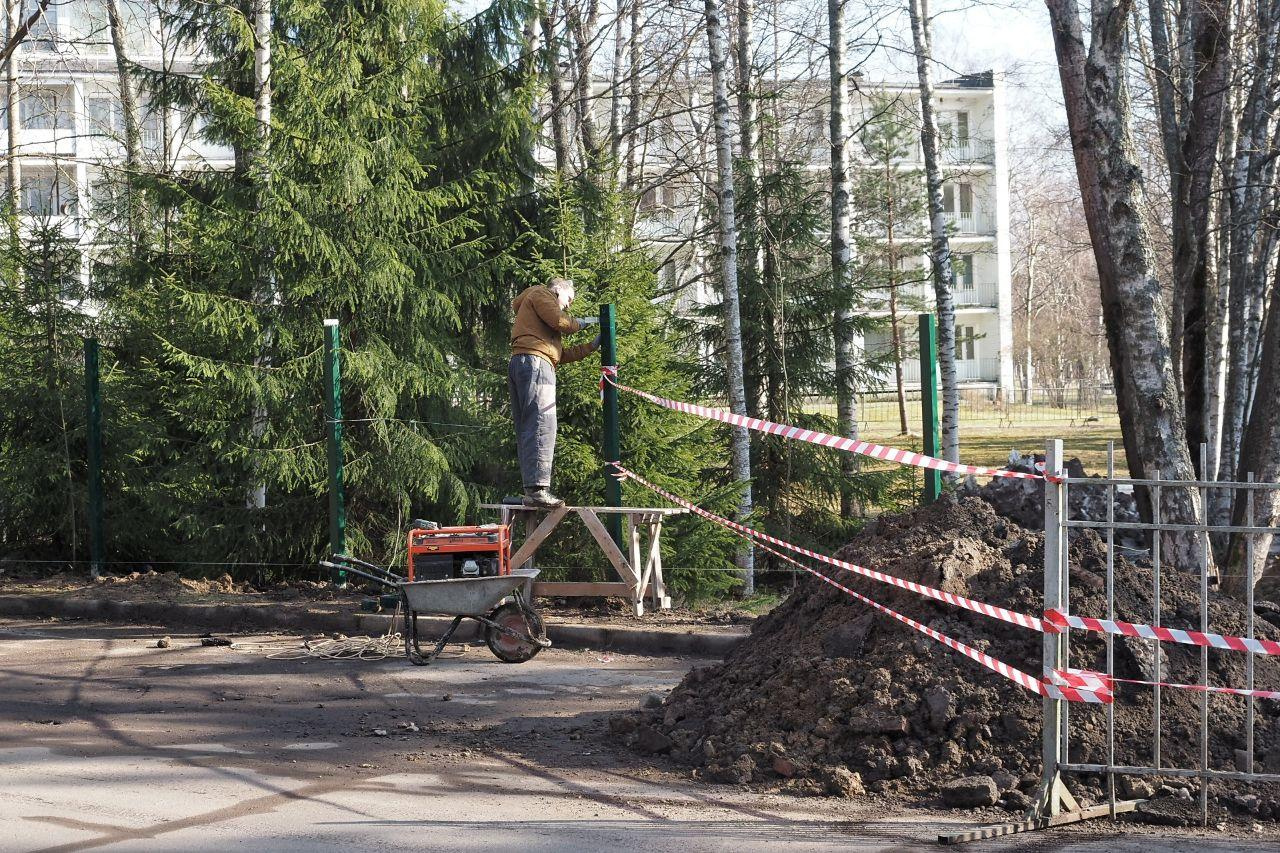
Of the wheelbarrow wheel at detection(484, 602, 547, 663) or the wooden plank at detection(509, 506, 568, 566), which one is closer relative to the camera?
the wheelbarrow wheel at detection(484, 602, 547, 663)

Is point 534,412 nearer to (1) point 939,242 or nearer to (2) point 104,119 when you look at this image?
(1) point 939,242

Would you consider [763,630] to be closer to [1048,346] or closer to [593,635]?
[593,635]

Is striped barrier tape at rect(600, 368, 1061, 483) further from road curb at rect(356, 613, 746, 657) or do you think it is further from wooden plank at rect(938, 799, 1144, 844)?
road curb at rect(356, 613, 746, 657)

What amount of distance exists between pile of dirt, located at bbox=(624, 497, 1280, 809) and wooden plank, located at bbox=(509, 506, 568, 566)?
2570mm

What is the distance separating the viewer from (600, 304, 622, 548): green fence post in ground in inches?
418

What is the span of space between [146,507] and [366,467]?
2840 millimetres

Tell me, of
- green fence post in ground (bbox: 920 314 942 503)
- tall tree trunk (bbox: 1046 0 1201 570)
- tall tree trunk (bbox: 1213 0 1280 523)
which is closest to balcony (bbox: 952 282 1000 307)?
tall tree trunk (bbox: 1213 0 1280 523)

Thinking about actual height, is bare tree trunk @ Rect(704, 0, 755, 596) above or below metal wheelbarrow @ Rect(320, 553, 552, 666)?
above

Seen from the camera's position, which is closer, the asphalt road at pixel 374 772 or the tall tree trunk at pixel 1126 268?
the asphalt road at pixel 374 772

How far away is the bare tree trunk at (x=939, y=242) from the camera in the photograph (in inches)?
638

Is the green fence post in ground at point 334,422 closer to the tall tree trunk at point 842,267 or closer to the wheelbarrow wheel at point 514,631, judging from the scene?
the wheelbarrow wheel at point 514,631

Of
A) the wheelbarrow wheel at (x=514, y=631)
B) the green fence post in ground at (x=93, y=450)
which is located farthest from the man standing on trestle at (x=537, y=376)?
the green fence post in ground at (x=93, y=450)

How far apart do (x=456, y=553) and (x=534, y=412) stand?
4.51 feet

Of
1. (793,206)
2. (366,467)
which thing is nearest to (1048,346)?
(793,206)
